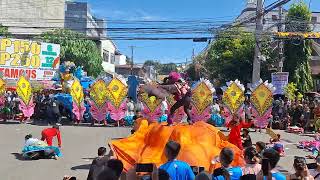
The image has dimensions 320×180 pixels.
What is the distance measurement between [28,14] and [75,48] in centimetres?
930

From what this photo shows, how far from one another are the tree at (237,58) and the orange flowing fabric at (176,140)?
26.9 m

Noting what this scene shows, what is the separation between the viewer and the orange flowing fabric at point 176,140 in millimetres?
9344

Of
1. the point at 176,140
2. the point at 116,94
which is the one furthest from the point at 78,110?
the point at 176,140

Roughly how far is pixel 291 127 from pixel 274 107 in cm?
196

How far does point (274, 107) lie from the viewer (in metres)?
24.1

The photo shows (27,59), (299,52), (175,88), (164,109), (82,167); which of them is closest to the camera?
(175,88)

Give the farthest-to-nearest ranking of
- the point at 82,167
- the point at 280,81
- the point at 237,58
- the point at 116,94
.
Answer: the point at 237,58 → the point at 280,81 → the point at 116,94 → the point at 82,167

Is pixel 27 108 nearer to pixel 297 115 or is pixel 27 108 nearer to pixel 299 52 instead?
pixel 297 115

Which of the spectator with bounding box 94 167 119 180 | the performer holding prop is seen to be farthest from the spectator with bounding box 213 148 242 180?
the performer holding prop

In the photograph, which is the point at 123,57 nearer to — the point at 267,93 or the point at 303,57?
the point at 303,57

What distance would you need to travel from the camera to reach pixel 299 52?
34.1 m

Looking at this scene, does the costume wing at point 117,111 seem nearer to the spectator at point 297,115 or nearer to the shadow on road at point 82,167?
the spectator at point 297,115

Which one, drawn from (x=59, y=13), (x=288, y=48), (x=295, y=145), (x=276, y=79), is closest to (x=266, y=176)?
(x=295, y=145)

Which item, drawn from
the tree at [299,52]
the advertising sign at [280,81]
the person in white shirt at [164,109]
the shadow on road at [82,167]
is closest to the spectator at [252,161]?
the shadow on road at [82,167]
